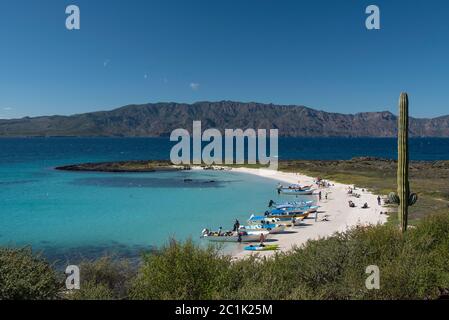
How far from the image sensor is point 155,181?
10000 cm

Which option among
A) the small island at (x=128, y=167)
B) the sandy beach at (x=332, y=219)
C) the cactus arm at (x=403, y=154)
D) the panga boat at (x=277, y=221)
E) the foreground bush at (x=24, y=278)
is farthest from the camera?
the small island at (x=128, y=167)

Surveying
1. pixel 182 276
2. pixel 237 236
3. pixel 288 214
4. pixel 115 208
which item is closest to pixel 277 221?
pixel 288 214

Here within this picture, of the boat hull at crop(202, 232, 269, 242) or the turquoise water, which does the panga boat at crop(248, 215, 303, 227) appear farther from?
the boat hull at crop(202, 232, 269, 242)

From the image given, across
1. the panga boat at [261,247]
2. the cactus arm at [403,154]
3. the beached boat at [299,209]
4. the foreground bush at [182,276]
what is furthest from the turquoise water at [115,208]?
the cactus arm at [403,154]

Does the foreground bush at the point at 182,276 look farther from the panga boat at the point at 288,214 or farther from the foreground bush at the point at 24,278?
the panga boat at the point at 288,214

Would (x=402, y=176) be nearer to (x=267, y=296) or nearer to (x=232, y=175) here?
(x=267, y=296)

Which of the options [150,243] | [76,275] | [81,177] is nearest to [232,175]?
[81,177]

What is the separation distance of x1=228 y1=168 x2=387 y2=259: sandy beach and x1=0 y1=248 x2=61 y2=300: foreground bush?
1887 cm

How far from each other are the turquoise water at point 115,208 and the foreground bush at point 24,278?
1389 centimetres

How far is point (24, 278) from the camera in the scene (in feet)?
53.1

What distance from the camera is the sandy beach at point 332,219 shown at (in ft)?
133

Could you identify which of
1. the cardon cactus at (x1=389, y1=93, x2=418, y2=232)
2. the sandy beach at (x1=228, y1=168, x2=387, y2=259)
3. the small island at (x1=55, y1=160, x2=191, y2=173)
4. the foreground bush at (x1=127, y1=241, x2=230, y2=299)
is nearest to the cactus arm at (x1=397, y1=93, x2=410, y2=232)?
the cardon cactus at (x1=389, y1=93, x2=418, y2=232)

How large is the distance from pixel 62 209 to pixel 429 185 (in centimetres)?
6911

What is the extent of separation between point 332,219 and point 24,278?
42638mm
